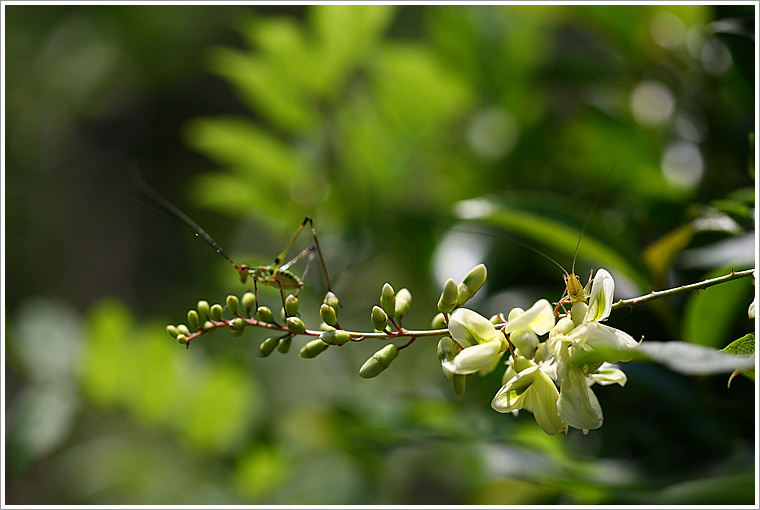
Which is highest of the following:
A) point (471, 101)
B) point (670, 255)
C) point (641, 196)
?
point (471, 101)

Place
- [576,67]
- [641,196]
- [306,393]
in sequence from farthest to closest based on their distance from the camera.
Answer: [306,393], [576,67], [641,196]

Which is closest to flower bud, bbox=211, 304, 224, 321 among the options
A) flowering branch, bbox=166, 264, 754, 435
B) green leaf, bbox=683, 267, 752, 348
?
flowering branch, bbox=166, 264, 754, 435

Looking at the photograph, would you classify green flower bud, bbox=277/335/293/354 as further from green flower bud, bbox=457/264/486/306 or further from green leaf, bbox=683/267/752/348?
green leaf, bbox=683/267/752/348

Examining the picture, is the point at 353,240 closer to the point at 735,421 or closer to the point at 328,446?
the point at 328,446

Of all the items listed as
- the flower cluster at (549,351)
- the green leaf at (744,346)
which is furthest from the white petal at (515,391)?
the green leaf at (744,346)

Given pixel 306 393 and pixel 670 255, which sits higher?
pixel 306 393

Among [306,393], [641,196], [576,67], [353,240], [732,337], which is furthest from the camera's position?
[306,393]

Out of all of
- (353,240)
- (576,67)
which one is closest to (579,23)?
(576,67)

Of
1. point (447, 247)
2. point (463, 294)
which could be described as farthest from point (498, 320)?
point (447, 247)
